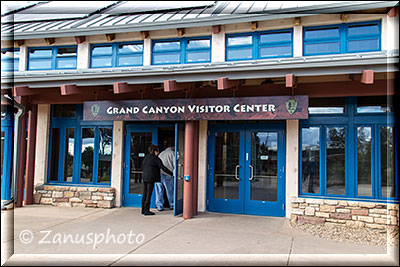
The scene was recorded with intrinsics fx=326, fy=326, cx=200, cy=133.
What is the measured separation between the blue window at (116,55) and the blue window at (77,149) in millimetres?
1513

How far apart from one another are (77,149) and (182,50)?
13.9 feet

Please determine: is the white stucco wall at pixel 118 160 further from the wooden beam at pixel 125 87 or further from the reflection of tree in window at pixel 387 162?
the reflection of tree in window at pixel 387 162

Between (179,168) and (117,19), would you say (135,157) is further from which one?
(117,19)

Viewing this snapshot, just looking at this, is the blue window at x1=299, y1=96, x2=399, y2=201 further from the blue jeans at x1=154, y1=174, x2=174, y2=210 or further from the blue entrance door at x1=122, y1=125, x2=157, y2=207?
the blue entrance door at x1=122, y1=125, x2=157, y2=207

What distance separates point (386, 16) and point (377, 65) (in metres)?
2.37

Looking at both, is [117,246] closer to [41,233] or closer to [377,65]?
[41,233]

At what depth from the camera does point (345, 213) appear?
704 cm

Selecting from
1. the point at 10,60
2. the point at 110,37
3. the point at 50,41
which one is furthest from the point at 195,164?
the point at 10,60

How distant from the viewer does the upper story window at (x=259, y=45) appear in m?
8.23

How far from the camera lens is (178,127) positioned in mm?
8141

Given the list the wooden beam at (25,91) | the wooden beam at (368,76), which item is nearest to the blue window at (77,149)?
the wooden beam at (25,91)

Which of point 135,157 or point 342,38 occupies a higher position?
point 342,38

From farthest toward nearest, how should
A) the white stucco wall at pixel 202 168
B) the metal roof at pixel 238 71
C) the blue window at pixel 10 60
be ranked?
the blue window at pixel 10 60, the white stucco wall at pixel 202 168, the metal roof at pixel 238 71

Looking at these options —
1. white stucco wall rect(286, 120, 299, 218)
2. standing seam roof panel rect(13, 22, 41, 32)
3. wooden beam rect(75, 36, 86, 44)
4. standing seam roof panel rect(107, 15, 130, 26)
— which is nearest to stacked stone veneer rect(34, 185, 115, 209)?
wooden beam rect(75, 36, 86, 44)
